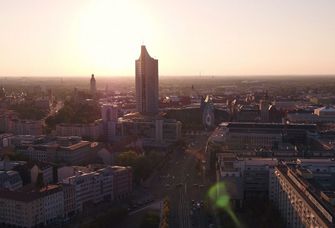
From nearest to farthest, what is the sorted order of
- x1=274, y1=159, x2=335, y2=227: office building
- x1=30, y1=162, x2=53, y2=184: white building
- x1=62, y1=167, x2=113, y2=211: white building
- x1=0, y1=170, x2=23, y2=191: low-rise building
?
1. x1=274, y1=159, x2=335, y2=227: office building
2. x1=62, y1=167, x2=113, y2=211: white building
3. x1=0, y1=170, x2=23, y2=191: low-rise building
4. x1=30, y1=162, x2=53, y2=184: white building

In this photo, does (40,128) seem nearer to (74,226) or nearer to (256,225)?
(74,226)

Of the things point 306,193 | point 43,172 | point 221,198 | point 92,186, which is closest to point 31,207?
point 92,186

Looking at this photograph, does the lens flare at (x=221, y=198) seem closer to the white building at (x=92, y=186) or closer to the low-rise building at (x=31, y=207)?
the white building at (x=92, y=186)

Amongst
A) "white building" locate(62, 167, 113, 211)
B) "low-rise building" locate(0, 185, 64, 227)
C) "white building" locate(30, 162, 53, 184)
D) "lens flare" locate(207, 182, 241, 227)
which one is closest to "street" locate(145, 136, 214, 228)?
"lens flare" locate(207, 182, 241, 227)

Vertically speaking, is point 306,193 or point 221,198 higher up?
point 306,193

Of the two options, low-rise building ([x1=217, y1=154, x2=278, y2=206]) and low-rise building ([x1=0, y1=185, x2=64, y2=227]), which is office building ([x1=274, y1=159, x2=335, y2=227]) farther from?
low-rise building ([x1=0, y1=185, x2=64, y2=227])

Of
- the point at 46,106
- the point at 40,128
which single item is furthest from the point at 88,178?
the point at 46,106

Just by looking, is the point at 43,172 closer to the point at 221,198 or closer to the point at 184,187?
the point at 184,187

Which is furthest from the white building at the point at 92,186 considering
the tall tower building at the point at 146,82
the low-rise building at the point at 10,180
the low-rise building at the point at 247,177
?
the tall tower building at the point at 146,82

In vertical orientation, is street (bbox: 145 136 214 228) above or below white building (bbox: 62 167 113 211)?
below
